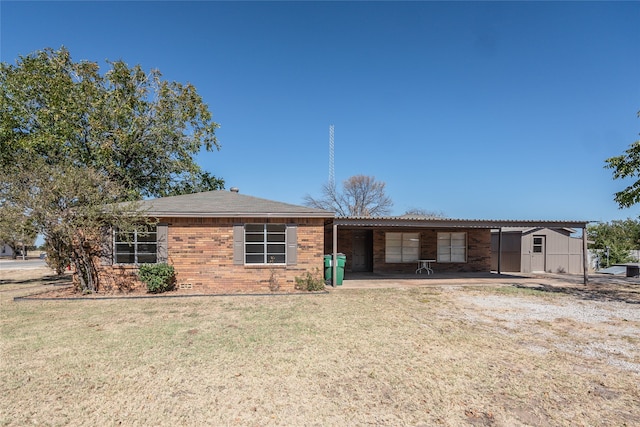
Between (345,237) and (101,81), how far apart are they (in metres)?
13.9

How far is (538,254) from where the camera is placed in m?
18.3

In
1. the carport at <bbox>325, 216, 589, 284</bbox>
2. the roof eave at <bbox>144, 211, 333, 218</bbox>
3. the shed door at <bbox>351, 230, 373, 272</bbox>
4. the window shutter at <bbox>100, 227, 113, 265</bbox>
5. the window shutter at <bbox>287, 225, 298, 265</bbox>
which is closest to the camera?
the roof eave at <bbox>144, 211, 333, 218</bbox>

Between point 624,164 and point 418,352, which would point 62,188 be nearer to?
point 418,352

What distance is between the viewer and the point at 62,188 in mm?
9672

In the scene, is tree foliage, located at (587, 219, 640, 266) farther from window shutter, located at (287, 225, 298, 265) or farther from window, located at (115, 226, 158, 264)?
window, located at (115, 226, 158, 264)

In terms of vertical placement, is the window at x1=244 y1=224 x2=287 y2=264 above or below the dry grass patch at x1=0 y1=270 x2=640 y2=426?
above

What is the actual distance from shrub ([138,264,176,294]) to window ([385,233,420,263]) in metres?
10.3

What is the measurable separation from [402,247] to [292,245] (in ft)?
26.4

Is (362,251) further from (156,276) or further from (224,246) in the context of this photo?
(156,276)

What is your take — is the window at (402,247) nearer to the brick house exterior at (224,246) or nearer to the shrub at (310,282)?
the brick house exterior at (224,246)

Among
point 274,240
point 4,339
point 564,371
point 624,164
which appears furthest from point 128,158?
point 624,164

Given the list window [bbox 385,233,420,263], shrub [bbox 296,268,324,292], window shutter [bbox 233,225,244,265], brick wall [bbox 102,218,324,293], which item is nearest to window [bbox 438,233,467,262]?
window [bbox 385,233,420,263]

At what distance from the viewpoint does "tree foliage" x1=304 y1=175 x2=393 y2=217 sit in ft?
137

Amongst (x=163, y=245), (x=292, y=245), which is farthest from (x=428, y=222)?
(x=163, y=245)
